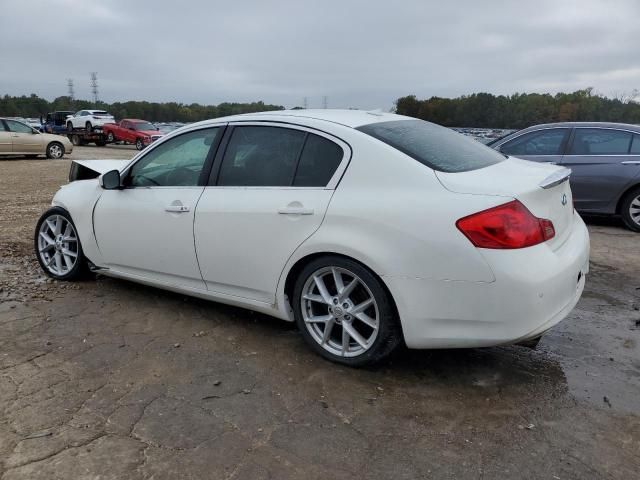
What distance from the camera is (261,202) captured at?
3.44 meters

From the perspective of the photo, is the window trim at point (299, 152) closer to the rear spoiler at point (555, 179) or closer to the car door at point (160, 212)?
the car door at point (160, 212)

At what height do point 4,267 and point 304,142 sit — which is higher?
point 304,142

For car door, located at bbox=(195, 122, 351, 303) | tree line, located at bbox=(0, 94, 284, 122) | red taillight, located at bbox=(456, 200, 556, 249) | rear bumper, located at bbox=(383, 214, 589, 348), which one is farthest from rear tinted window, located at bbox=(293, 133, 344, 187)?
tree line, located at bbox=(0, 94, 284, 122)

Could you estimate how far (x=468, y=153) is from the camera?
3.55 m

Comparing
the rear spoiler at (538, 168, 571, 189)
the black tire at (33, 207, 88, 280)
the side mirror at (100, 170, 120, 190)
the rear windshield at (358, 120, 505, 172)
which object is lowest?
the black tire at (33, 207, 88, 280)

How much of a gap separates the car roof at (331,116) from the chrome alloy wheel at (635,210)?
512cm


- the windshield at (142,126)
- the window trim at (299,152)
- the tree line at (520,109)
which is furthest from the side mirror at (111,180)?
the windshield at (142,126)

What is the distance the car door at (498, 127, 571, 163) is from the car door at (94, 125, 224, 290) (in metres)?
5.42

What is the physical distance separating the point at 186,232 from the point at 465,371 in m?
2.09

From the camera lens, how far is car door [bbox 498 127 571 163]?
25.9 feet

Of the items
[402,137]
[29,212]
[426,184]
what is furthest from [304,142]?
[29,212]

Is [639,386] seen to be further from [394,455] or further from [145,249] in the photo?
[145,249]

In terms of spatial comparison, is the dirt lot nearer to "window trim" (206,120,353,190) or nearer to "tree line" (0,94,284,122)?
"window trim" (206,120,353,190)

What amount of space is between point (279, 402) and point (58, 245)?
9.92 ft
